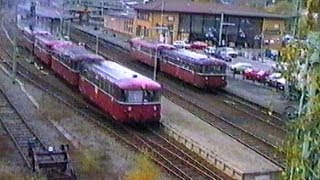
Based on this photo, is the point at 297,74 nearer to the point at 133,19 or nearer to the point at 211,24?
the point at 211,24

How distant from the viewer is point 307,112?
15.6 feet

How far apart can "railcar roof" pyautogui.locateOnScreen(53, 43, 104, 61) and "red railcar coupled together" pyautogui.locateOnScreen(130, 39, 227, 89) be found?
456 centimetres

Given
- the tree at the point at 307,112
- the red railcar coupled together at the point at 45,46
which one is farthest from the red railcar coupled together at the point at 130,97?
the tree at the point at 307,112

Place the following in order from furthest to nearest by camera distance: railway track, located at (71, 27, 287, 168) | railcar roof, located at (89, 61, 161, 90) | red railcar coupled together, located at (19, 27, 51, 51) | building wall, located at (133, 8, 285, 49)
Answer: building wall, located at (133, 8, 285, 49), red railcar coupled together, located at (19, 27, 51, 51), railcar roof, located at (89, 61, 161, 90), railway track, located at (71, 27, 287, 168)

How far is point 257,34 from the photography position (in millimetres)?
51406

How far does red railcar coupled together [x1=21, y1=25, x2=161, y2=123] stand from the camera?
20.0 meters

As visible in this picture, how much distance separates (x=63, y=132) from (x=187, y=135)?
13.3ft

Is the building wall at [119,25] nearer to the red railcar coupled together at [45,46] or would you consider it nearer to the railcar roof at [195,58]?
the red railcar coupled together at [45,46]

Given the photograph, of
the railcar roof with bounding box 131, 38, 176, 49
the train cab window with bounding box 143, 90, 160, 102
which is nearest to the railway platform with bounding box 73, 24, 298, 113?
the railcar roof with bounding box 131, 38, 176, 49

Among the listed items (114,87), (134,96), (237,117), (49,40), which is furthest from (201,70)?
(49,40)

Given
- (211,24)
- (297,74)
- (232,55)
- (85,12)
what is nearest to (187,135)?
(297,74)

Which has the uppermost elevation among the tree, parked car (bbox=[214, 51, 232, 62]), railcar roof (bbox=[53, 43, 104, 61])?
the tree

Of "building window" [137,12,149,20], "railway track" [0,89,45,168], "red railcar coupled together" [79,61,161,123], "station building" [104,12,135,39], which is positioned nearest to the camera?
"railway track" [0,89,45,168]

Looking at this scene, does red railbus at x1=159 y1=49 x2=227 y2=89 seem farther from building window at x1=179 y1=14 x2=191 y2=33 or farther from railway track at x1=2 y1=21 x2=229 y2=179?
building window at x1=179 y1=14 x2=191 y2=33
